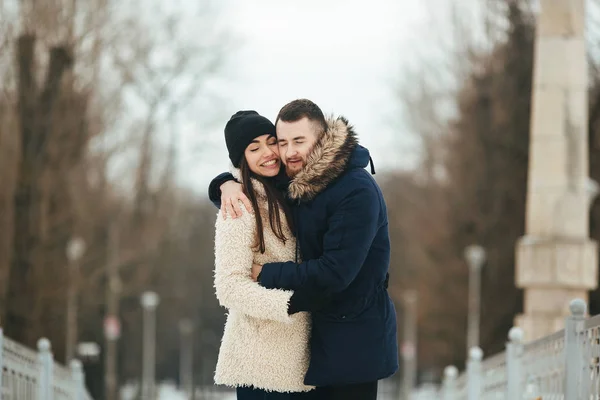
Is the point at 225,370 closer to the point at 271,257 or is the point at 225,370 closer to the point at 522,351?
the point at 271,257

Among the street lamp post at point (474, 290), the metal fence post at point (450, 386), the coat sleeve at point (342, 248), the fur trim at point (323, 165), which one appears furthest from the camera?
the street lamp post at point (474, 290)

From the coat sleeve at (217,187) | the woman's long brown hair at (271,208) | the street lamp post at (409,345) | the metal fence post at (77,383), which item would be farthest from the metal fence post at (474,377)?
the street lamp post at (409,345)

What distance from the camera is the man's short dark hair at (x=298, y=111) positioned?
662 centimetres

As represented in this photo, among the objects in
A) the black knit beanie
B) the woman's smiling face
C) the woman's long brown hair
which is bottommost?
the woman's long brown hair

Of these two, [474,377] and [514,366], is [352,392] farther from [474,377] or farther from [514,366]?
[474,377]

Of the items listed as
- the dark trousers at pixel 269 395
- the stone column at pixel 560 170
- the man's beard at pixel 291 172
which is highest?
the stone column at pixel 560 170

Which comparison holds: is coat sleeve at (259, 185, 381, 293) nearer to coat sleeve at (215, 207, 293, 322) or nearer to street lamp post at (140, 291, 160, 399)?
coat sleeve at (215, 207, 293, 322)

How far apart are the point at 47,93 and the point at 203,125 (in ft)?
65.4

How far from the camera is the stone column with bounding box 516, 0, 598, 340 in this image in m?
20.1

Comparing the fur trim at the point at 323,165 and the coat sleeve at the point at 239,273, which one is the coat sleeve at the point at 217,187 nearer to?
the coat sleeve at the point at 239,273

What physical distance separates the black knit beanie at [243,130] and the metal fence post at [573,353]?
2.53 m

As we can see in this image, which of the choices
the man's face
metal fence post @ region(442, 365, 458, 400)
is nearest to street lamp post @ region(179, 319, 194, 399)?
metal fence post @ region(442, 365, 458, 400)

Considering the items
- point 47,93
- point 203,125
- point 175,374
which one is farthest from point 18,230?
point 175,374

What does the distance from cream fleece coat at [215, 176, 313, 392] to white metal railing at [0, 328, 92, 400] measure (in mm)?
3616
